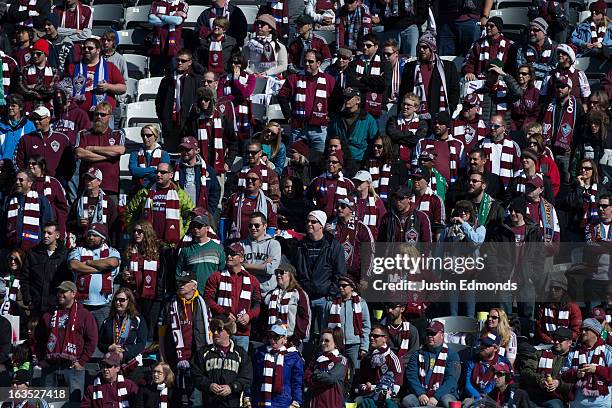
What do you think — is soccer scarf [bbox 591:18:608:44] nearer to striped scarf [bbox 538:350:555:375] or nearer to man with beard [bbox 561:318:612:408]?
man with beard [bbox 561:318:612:408]

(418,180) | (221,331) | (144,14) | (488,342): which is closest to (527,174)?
(418,180)

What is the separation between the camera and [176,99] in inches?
792

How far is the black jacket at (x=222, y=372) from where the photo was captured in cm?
1702

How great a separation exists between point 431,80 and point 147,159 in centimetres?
320

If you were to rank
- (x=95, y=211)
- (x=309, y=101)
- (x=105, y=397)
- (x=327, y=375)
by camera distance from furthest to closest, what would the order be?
1. (x=309, y=101)
2. (x=95, y=211)
3. (x=105, y=397)
4. (x=327, y=375)

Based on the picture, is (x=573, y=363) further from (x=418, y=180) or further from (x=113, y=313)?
(x=113, y=313)

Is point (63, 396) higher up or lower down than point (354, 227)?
lower down

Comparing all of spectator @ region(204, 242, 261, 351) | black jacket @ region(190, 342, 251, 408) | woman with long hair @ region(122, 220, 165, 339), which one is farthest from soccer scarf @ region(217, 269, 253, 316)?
woman with long hair @ region(122, 220, 165, 339)

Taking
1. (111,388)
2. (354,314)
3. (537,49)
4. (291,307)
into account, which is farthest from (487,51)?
(111,388)

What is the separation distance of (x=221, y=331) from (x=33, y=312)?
2263mm

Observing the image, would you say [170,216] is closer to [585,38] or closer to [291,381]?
[291,381]

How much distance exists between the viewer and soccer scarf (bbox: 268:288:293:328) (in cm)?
1759

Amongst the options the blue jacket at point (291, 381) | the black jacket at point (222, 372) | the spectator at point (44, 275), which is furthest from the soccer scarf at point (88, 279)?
the blue jacket at point (291, 381)

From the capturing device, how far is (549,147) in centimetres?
2033
